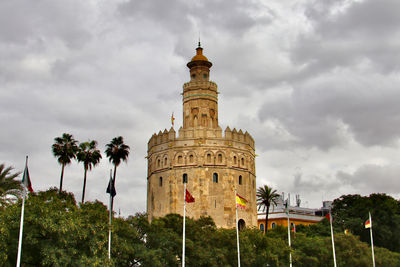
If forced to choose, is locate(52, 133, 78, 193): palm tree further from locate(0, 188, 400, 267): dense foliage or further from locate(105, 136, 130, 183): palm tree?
locate(0, 188, 400, 267): dense foliage

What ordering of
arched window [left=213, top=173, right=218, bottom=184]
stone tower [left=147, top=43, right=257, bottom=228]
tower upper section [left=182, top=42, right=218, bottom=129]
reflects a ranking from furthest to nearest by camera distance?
tower upper section [left=182, top=42, right=218, bottom=129] → arched window [left=213, top=173, right=218, bottom=184] → stone tower [left=147, top=43, right=257, bottom=228]

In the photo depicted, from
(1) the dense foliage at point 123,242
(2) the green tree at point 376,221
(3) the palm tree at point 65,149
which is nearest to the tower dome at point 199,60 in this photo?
(3) the palm tree at point 65,149

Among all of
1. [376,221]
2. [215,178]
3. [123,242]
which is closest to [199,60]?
[215,178]

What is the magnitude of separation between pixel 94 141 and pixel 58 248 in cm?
2513

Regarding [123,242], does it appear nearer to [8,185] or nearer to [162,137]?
[8,185]

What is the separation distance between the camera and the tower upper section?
5894cm

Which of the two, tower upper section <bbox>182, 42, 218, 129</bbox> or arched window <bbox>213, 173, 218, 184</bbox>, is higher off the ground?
→ tower upper section <bbox>182, 42, 218, 129</bbox>

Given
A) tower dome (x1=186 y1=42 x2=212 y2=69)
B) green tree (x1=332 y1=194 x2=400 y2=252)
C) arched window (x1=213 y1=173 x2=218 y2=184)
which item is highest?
tower dome (x1=186 y1=42 x2=212 y2=69)

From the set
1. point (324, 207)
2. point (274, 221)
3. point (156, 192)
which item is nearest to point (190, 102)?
point (156, 192)

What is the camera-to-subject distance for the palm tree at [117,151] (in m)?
51.2

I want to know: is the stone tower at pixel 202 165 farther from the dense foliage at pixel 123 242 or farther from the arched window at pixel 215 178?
the dense foliage at pixel 123 242

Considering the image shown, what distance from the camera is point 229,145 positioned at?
56.8 m

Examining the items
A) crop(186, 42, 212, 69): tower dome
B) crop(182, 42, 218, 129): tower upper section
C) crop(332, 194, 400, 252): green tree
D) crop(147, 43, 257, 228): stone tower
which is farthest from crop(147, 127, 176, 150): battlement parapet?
crop(332, 194, 400, 252): green tree

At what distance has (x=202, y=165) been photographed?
5556 cm
